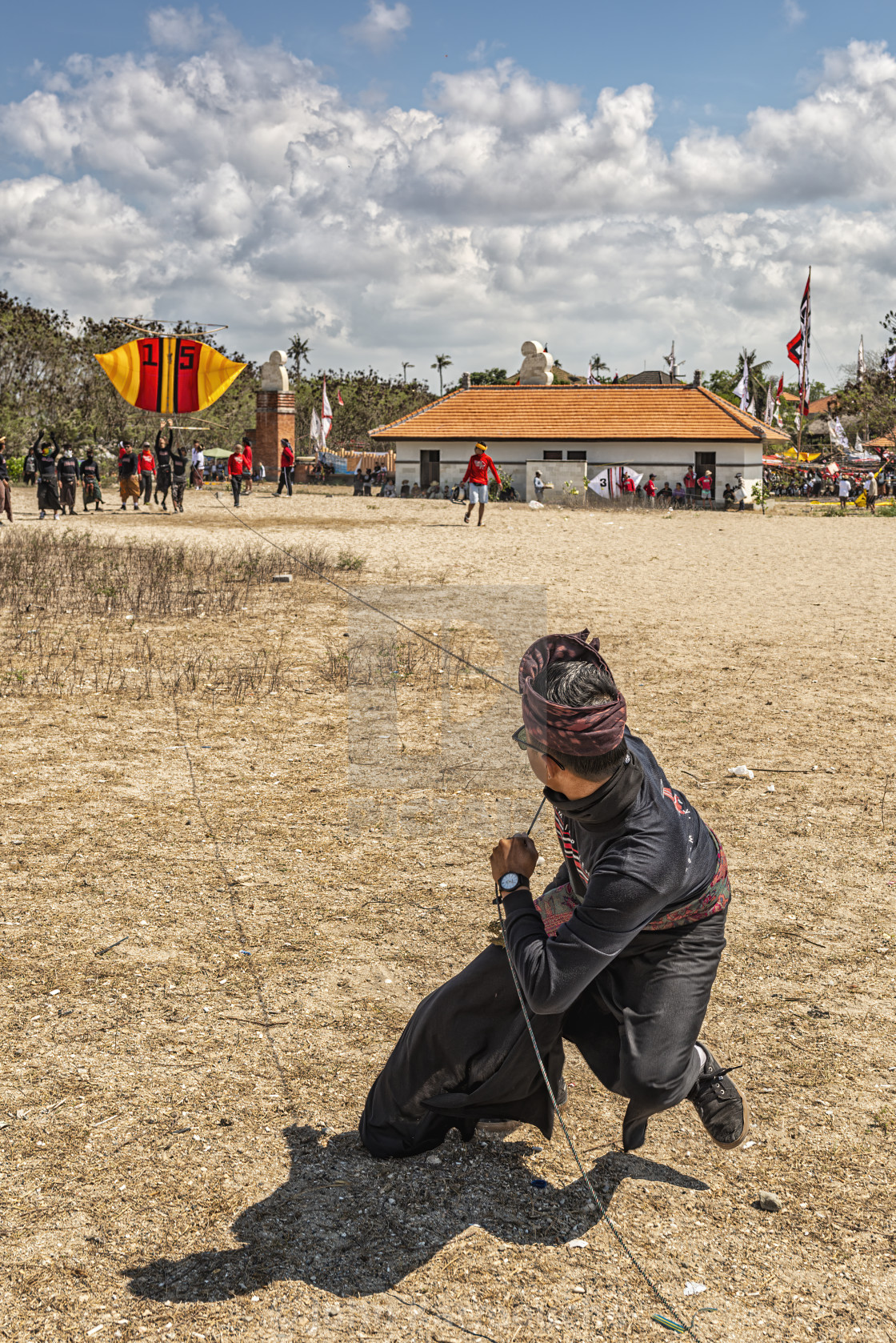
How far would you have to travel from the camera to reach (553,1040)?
2.55 metres

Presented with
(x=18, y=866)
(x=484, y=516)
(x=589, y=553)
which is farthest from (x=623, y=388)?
(x=18, y=866)

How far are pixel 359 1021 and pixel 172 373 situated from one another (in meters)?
14.6

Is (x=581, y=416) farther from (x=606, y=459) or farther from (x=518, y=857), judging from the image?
(x=518, y=857)

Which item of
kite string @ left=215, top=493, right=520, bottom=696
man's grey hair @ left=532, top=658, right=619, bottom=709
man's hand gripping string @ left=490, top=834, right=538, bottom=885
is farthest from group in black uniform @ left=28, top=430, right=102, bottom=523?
man's grey hair @ left=532, top=658, right=619, bottom=709

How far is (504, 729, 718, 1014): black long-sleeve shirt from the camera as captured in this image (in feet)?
7.29

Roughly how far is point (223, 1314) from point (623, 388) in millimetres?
38681

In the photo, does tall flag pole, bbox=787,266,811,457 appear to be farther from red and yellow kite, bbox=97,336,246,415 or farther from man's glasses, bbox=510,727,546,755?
man's glasses, bbox=510,727,546,755

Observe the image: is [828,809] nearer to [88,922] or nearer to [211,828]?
[211,828]

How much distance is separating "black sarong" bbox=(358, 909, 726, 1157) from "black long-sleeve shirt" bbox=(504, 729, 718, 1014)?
0.18 meters

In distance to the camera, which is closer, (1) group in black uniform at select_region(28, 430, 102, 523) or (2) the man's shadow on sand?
(2) the man's shadow on sand

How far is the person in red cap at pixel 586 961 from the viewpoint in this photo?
7.31ft

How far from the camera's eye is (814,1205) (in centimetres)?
271

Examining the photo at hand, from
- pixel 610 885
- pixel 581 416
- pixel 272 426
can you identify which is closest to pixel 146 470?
pixel 272 426

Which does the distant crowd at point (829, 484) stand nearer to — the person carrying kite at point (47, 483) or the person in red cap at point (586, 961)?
the person carrying kite at point (47, 483)
